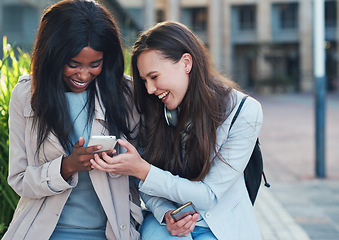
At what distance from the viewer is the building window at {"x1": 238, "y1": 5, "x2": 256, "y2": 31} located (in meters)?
43.2

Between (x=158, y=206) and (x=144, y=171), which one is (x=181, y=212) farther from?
(x=144, y=171)

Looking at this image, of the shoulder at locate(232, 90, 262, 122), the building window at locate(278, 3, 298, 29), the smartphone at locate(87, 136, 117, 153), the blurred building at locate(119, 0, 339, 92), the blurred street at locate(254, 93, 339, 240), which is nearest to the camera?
the smartphone at locate(87, 136, 117, 153)

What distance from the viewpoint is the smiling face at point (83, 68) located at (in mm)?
2203

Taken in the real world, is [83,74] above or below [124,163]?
above

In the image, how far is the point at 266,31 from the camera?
4172 centimetres

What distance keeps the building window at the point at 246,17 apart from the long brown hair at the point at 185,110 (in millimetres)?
42313

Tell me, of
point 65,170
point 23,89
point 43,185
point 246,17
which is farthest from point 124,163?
point 246,17

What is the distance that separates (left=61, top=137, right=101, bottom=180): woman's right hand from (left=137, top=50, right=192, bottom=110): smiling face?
0.44 meters

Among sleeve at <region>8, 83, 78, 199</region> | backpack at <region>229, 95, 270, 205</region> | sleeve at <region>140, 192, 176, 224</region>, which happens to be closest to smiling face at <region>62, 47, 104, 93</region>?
sleeve at <region>8, 83, 78, 199</region>

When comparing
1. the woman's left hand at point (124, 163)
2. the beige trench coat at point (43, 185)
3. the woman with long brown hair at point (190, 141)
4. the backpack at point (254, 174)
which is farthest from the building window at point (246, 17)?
the woman's left hand at point (124, 163)

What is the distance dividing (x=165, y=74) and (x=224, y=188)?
593mm

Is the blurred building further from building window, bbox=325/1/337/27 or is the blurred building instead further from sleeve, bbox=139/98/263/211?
sleeve, bbox=139/98/263/211

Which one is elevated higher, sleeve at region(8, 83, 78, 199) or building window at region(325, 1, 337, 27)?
building window at region(325, 1, 337, 27)

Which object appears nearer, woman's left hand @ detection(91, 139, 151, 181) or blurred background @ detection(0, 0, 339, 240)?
woman's left hand @ detection(91, 139, 151, 181)
